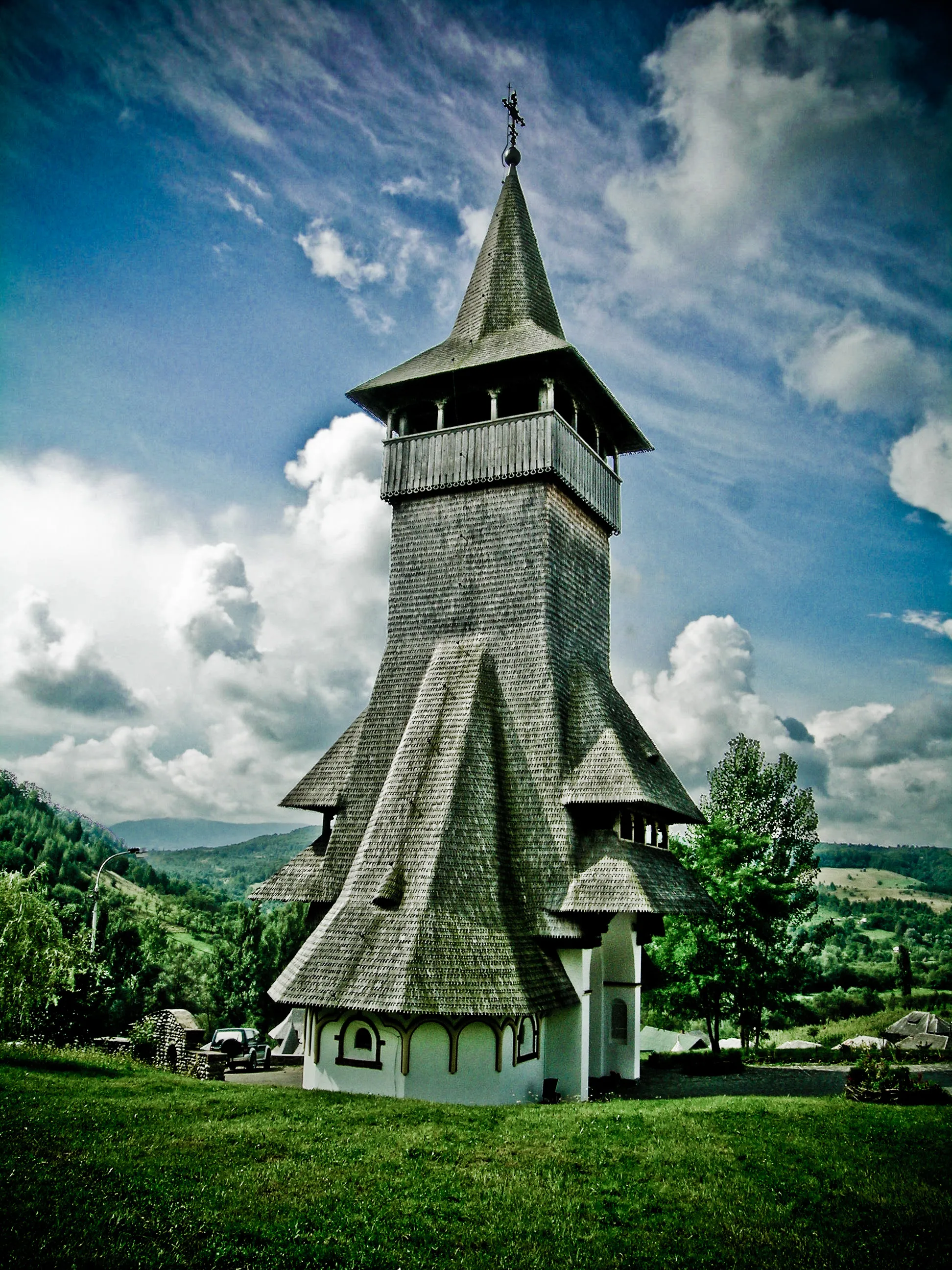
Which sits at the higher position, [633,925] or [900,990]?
[633,925]

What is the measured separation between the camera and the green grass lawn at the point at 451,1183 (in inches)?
329

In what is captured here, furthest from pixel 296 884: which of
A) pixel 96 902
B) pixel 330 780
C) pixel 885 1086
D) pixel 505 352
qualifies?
pixel 505 352

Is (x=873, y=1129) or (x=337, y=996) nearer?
(x=873, y=1129)

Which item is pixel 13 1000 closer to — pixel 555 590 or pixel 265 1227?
pixel 265 1227

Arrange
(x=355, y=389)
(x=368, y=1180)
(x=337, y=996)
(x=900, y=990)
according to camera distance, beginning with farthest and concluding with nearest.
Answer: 1. (x=900, y=990)
2. (x=355, y=389)
3. (x=337, y=996)
4. (x=368, y=1180)

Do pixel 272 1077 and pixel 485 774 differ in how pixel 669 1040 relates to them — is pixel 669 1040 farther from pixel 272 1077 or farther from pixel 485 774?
pixel 485 774

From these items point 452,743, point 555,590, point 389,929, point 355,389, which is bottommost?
point 389,929

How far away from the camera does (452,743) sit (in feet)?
62.8

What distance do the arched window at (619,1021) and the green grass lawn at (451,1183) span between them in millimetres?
6438

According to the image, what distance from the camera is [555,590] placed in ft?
70.8

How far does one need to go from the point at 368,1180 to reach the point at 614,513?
18.4 m

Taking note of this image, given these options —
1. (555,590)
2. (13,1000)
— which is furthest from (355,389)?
(13,1000)

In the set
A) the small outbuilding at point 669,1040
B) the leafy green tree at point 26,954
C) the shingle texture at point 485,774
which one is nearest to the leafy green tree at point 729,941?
the shingle texture at point 485,774

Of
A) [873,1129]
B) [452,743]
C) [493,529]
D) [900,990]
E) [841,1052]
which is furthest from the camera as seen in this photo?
[900,990]
